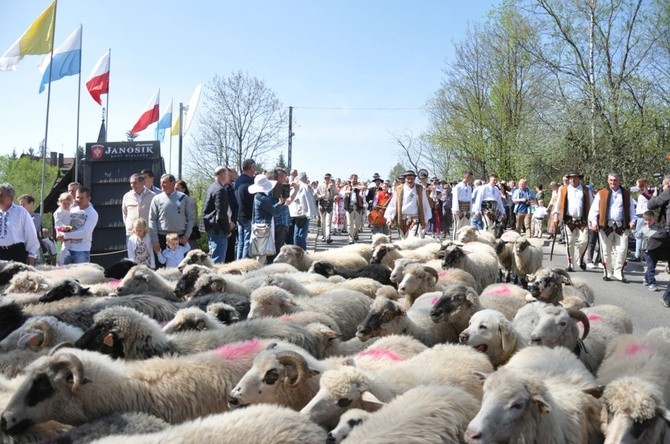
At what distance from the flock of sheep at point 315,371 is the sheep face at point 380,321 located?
0.04 ft

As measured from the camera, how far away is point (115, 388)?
3309mm

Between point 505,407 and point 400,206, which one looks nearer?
point 505,407

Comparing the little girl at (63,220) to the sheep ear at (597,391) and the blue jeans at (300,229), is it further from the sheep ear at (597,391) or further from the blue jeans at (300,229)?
the sheep ear at (597,391)

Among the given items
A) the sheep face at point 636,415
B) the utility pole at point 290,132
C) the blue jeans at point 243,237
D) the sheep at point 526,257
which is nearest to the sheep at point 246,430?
the sheep face at point 636,415

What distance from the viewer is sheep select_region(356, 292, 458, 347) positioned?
5.30m

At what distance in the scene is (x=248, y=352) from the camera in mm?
3947

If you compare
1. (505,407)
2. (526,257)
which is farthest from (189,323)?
(526,257)

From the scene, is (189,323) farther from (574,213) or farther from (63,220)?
(574,213)

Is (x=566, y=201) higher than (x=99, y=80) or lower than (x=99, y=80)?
lower

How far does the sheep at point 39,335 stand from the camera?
4223 mm

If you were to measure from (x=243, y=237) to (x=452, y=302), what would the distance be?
629 centimetres

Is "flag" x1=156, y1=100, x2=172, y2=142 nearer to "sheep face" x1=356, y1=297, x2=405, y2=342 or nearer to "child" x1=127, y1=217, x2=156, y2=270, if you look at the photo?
"child" x1=127, y1=217, x2=156, y2=270

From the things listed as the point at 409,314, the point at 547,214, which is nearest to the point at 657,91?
the point at 547,214

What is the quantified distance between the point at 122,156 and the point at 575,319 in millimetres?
10206
